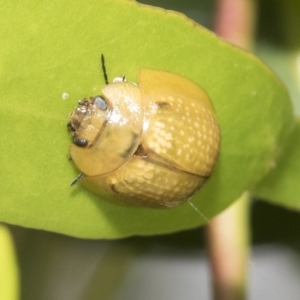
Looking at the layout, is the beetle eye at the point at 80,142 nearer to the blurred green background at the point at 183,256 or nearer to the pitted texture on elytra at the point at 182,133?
the pitted texture on elytra at the point at 182,133

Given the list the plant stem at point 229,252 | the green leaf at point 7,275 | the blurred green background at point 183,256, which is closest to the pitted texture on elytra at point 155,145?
the green leaf at point 7,275

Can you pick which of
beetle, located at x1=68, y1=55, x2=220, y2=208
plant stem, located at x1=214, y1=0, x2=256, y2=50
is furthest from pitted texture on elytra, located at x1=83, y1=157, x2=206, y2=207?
plant stem, located at x1=214, y1=0, x2=256, y2=50

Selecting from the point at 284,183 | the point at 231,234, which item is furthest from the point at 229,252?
the point at 284,183

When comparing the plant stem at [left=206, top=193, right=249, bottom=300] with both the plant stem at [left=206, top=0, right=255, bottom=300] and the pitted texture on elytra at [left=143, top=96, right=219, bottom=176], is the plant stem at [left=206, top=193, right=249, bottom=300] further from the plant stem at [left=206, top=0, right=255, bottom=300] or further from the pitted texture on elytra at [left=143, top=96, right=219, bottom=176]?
the pitted texture on elytra at [left=143, top=96, right=219, bottom=176]

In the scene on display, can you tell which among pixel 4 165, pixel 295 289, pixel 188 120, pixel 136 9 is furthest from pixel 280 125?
pixel 295 289

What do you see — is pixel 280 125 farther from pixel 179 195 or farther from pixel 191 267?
pixel 191 267

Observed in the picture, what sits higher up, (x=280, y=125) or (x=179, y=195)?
(x=280, y=125)

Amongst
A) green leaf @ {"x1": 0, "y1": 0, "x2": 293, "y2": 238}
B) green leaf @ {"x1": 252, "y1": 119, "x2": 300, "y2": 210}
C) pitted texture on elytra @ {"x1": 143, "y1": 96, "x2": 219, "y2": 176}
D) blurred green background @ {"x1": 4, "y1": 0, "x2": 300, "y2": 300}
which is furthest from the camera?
blurred green background @ {"x1": 4, "y1": 0, "x2": 300, "y2": 300}

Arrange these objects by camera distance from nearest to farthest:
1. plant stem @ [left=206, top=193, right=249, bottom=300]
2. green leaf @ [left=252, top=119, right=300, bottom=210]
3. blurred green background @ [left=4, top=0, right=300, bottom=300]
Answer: green leaf @ [left=252, top=119, right=300, bottom=210]
plant stem @ [left=206, top=193, right=249, bottom=300]
blurred green background @ [left=4, top=0, right=300, bottom=300]
